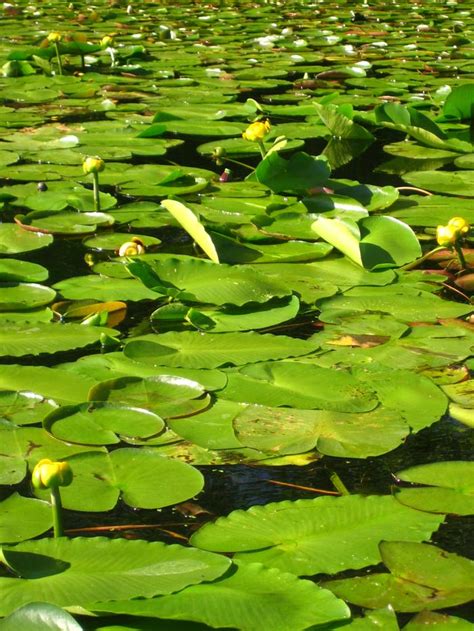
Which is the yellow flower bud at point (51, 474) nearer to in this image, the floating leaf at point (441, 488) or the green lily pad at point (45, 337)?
the floating leaf at point (441, 488)

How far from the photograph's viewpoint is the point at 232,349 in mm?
1604

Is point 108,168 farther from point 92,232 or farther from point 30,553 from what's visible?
point 30,553

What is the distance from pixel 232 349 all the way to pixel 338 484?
417mm

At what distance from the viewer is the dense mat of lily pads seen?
1.01 metres

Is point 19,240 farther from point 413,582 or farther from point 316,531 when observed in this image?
point 413,582

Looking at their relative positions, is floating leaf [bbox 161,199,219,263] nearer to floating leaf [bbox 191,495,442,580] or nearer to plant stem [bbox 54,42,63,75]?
floating leaf [bbox 191,495,442,580]

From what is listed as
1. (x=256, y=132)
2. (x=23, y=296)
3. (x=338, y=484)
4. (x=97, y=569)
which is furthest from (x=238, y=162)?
(x=97, y=569)

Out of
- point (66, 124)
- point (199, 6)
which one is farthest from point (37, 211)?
point (199, 6)

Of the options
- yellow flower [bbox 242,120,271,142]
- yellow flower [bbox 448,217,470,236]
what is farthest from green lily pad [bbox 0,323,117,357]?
yellow flower [bbox 242,120,271,142]

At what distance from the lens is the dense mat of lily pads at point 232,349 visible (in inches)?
39.7

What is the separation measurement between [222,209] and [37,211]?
434mm

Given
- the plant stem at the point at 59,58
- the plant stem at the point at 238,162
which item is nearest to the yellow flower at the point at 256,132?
the plant stem at the point at 238,162

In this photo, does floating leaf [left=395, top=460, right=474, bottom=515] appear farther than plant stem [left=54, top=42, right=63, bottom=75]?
No

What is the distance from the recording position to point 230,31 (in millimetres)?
6004
